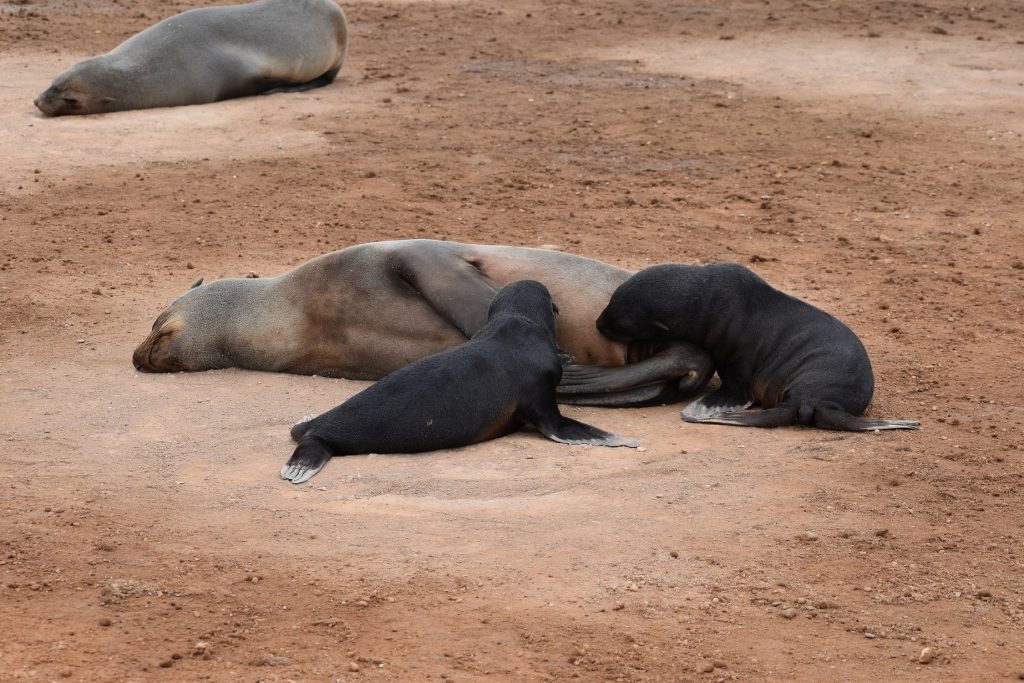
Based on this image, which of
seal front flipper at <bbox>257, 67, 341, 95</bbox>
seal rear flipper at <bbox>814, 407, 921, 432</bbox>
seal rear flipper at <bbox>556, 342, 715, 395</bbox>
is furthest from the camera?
seal front flipper at <bbox>257, 67, 341, 95</bbox>

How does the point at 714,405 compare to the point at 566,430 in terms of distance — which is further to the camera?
the point at 714,405

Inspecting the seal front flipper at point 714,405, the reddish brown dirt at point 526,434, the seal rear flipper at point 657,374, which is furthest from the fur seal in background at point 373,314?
the seal front flipper at point 714,405

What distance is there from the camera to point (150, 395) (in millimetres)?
6500

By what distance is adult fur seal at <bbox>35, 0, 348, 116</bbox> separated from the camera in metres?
12.7

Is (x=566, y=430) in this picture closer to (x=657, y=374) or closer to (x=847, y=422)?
(x=657, y=374)

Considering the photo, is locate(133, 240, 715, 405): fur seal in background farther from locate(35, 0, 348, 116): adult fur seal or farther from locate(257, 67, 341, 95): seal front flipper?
locate(257, 67, 341, 95): seal front flipper

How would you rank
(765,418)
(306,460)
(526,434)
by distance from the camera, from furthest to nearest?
(765,418)
(526,434)
(306,460)

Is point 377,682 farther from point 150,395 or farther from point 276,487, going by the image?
point 150,395

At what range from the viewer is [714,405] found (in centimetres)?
630

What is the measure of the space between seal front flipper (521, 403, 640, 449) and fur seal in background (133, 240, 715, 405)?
2.37 ft

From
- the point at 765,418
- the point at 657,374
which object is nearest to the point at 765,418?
the point at 765,418

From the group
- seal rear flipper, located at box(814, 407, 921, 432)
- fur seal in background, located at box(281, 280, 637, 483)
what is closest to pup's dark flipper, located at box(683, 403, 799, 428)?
seal rear flipper, located at box(814, 407, 921, 432)

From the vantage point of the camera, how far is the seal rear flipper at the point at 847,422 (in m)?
5.99

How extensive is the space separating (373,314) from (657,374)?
134 centimetres
